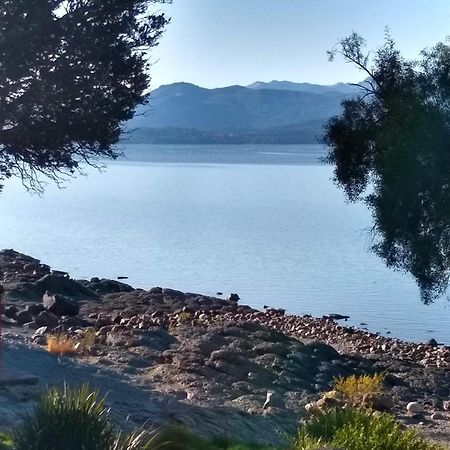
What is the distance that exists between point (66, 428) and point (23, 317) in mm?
10237

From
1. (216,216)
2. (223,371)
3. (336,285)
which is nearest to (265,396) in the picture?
(223,371)

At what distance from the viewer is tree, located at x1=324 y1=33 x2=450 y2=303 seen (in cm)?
1908

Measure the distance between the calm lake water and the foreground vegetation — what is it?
1414 cm

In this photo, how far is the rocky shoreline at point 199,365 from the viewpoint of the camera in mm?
12234

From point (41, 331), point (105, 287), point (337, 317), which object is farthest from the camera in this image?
point (337, 317)

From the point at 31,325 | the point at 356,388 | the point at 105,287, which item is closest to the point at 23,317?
the point at 31,325

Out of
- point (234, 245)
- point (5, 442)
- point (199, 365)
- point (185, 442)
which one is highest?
point (5, 442)

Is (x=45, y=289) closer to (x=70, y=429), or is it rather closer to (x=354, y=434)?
(x=354, y=434)

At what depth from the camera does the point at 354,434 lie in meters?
9.20

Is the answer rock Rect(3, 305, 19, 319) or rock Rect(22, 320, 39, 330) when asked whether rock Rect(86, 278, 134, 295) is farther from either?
Answer: rock Rect(22, 320, 39, 330)

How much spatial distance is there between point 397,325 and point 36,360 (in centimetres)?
1694

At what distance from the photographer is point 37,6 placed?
15.2 m

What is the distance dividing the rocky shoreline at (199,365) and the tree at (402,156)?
6.84ft

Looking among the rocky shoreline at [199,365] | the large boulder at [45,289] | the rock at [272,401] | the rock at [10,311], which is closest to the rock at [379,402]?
the rocky shoreline at [199,365]
